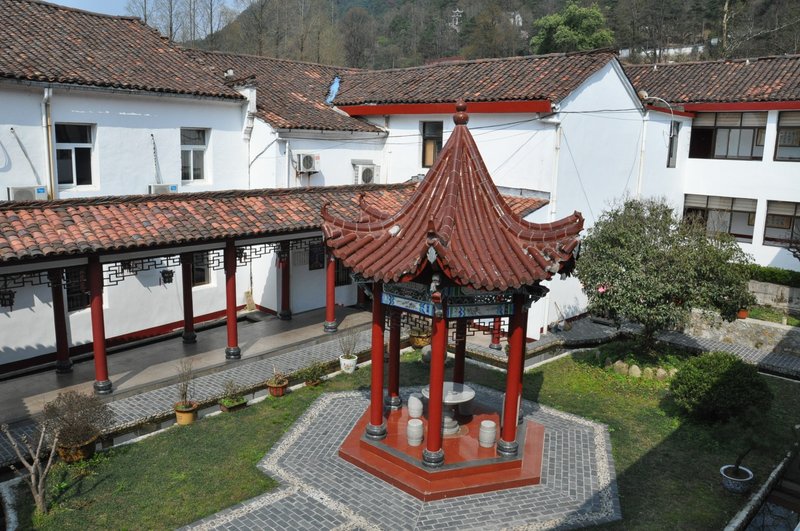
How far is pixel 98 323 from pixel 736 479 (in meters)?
10.9

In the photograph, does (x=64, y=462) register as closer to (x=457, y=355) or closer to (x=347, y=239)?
(x=347, y=239)

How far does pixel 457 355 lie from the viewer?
37.4 ft

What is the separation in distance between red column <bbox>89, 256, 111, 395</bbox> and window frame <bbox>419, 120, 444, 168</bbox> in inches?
416

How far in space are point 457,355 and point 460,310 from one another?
2.30 metres

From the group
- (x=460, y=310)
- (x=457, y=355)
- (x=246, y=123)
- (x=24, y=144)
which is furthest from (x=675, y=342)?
(x=24, y=144)

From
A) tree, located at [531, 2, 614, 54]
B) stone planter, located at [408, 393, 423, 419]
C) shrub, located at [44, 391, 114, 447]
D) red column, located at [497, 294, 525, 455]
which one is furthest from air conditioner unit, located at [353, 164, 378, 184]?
tree, located at [531, 2, 614, 54]

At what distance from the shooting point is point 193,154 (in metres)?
17.5

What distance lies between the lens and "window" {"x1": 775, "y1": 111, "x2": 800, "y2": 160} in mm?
20141

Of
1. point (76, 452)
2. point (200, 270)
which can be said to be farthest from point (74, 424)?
point (200, 270)

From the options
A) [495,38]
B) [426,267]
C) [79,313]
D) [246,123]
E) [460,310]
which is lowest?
[79,313]

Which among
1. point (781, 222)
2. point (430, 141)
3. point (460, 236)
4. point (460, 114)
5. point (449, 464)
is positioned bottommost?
point (449, 464)

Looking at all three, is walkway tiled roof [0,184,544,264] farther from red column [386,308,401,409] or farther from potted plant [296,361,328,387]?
red column [386,308,401,409]

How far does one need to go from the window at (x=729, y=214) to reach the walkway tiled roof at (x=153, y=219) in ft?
30.2

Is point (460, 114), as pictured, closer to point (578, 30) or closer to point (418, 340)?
point (418, 340)
